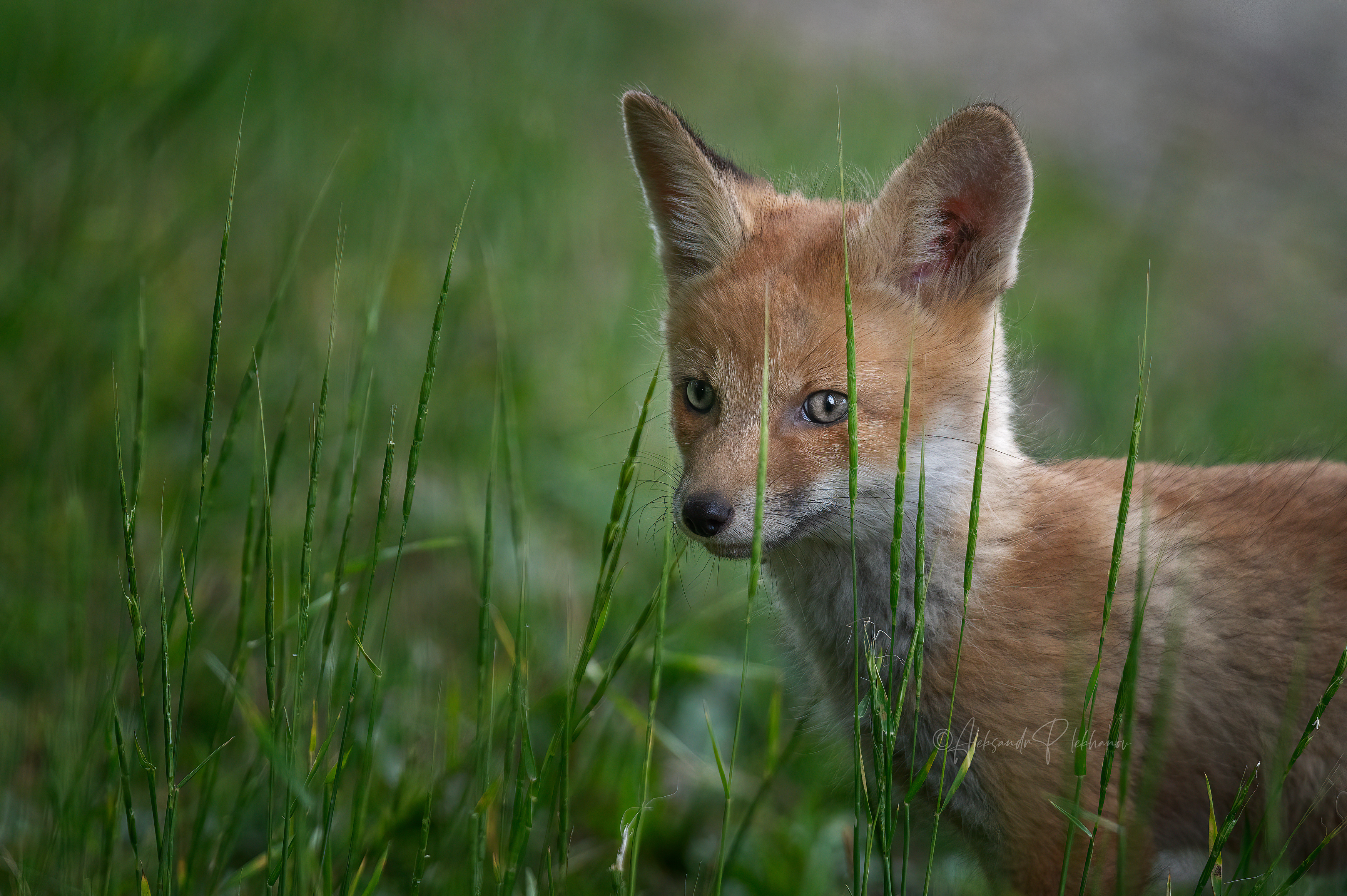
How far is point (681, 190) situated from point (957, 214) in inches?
30.5

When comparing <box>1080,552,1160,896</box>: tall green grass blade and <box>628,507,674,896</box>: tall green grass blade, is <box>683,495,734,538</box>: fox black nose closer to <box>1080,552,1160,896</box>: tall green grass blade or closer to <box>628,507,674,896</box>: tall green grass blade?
<box>628,507,674,896</box>: tall green grass blade

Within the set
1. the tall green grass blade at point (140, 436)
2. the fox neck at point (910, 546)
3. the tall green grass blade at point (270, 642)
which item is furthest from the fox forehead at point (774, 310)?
the tall green grass blade at point (140, 436)

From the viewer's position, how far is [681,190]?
114 inches

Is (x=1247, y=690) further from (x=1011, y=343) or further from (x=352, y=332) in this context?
(x=352, y=332)

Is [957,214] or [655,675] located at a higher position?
[957,214]

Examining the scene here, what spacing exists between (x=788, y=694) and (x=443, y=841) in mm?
1766

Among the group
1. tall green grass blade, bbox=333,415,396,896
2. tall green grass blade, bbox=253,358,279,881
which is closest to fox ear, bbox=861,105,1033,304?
tall green grass blade, bbox=333,415,396,896

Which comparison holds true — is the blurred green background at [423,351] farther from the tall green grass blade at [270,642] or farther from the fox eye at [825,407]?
the fox eye at [825,407]

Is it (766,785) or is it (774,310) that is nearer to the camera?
(766,785)

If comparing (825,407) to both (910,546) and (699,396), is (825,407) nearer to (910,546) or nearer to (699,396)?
(699,396)

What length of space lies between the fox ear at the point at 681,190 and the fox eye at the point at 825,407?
609mm

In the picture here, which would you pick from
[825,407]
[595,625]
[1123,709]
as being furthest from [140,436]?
[1123,709]

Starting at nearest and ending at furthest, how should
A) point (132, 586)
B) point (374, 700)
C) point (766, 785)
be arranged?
1. point (132, 586)
2. point (374, 700)
3. point (766, 785)

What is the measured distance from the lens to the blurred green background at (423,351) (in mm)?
2879
